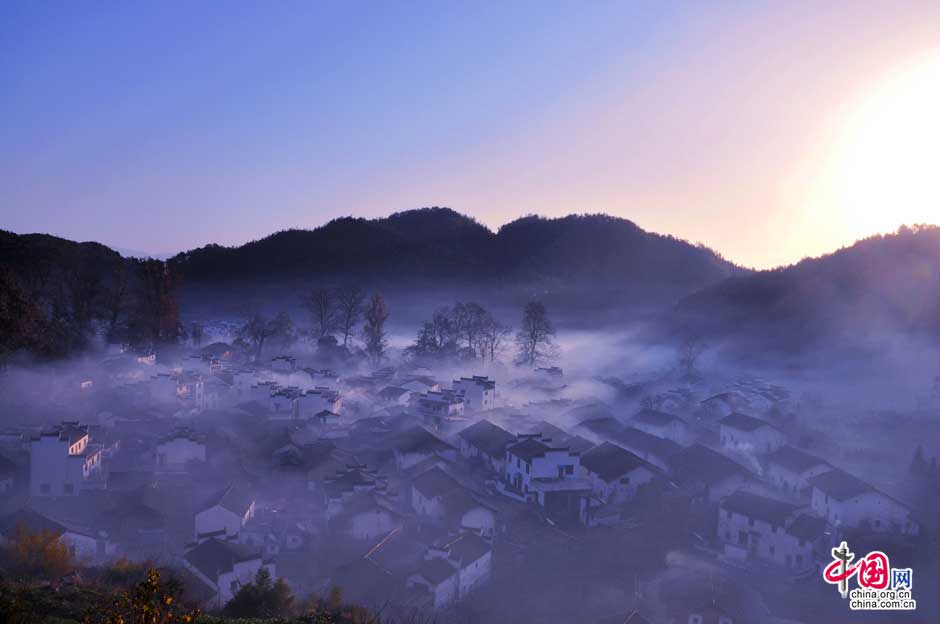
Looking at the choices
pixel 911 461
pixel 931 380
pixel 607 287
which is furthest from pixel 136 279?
pixel 607 287

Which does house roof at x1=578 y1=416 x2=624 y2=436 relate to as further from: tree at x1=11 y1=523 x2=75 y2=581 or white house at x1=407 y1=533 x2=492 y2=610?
tree at x1=11 y1=523 x2=75 y2=581

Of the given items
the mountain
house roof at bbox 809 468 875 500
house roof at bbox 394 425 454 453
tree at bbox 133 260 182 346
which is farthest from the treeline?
the mountain

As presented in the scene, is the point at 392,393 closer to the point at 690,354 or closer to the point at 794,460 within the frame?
the point at 794,460

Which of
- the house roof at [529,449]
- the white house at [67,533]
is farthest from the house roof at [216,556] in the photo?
the house roof at [529,449]

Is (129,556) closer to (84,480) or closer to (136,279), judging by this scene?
(84,480)

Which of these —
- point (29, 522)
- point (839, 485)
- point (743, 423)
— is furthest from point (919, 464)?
point (29, 522)
